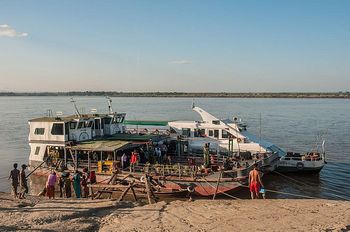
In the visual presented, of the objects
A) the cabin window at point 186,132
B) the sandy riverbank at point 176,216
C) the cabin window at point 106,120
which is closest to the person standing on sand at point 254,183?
the sandy riverbank at point 176,216

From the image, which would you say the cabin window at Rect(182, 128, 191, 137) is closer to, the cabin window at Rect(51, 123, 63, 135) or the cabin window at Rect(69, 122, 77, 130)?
the cabin window at Rect(69, 122, 77, 130)

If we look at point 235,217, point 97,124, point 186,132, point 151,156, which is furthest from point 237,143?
point 235,217

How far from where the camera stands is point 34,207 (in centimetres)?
1401

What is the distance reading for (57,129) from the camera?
24594mm

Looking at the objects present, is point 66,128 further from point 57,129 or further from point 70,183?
point 70,183

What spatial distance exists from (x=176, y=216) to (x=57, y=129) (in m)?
14.2

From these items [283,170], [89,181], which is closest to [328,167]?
[283,170]

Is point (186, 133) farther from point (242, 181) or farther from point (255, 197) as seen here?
point (255, 197)

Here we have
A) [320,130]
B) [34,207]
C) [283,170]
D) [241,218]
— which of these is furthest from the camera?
[320,130]

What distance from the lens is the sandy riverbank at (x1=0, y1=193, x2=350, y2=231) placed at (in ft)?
38.5

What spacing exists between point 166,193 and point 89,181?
423 cm

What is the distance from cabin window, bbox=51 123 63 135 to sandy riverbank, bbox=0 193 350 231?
373 inches

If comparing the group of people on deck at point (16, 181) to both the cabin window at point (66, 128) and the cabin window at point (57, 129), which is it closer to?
the cabin window at point (66, 128)

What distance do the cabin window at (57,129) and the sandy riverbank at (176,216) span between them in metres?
9.48
